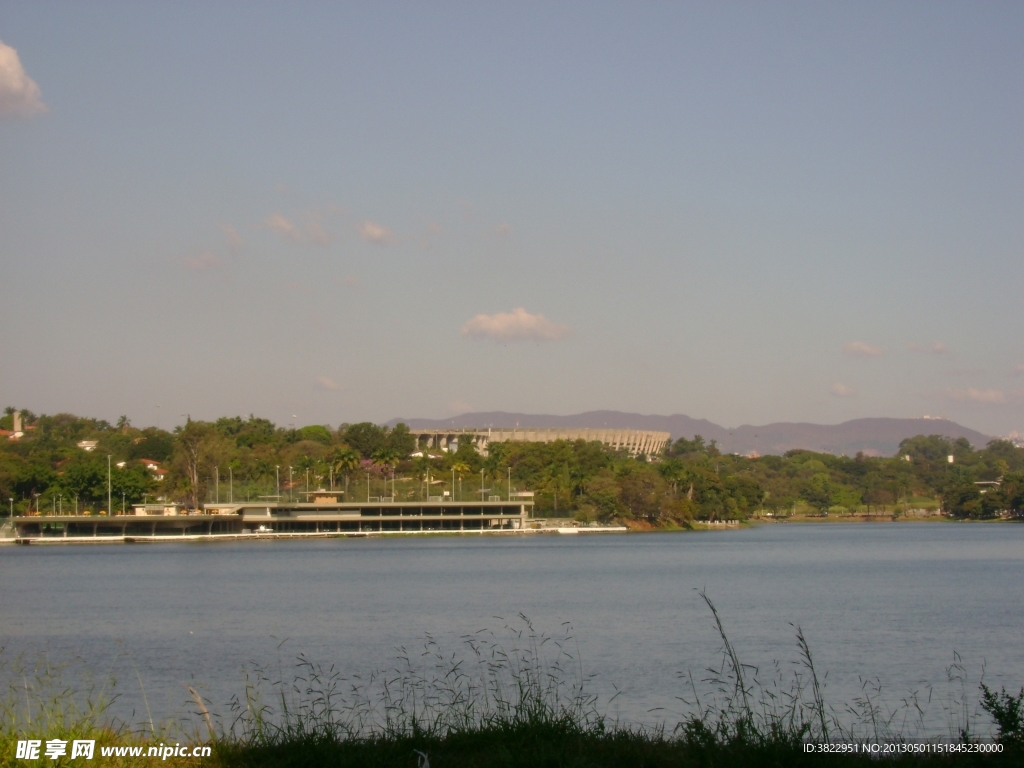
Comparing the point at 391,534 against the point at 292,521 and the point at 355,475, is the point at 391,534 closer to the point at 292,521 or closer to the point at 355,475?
the point at 292,521

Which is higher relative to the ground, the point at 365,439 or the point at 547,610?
the point at 365,439

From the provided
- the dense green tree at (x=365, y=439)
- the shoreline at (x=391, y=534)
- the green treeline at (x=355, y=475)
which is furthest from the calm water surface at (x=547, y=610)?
the dense green tree at (x=365, y=439)

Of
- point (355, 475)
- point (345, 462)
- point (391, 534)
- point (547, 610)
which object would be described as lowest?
point (391, 534)

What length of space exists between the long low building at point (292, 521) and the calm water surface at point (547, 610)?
A: 19.8 m

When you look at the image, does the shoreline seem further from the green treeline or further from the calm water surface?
the calm water surface

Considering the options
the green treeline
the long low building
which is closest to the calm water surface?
the long low building

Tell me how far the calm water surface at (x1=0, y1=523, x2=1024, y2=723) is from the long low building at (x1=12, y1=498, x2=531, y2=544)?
64.9 ft

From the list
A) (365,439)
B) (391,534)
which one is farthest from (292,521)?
(365,439)

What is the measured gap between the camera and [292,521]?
11456 cm

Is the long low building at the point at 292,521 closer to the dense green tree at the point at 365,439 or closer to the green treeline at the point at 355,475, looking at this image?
the green treeline at the point at 355,475

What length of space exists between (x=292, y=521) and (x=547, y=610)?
264 feet

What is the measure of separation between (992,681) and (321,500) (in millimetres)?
98578

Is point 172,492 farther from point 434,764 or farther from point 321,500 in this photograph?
point 434,764

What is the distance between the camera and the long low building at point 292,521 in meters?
105
